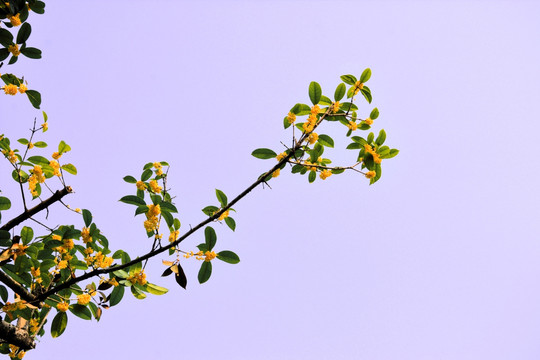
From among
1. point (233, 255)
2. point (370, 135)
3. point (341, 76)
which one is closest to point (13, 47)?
point (233, 255)

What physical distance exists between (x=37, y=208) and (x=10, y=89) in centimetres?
98

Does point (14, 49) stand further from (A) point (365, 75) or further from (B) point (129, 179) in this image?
(A) point (365, 75)

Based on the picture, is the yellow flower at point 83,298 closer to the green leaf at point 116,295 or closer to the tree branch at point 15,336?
the green leaf at point 116,295

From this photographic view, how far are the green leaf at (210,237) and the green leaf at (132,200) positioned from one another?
1.27 feet

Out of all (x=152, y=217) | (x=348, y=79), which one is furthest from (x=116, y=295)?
(x=348, y=79)

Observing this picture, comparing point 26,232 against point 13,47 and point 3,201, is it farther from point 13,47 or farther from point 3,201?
point 13,47

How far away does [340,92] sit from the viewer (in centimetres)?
225

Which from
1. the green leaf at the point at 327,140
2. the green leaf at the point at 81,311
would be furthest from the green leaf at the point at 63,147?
the green leaf at the point at 327,140

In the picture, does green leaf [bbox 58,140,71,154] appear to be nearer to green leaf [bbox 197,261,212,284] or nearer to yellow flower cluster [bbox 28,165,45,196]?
yellow flower cluster [bbox 28,165,45,196]

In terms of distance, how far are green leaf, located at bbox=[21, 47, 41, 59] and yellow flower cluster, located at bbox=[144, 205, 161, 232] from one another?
1.49 meters

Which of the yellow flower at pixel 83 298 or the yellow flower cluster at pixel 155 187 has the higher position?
the yellow flower cluster at pixel 155 187

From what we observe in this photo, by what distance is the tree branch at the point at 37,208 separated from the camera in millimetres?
1981

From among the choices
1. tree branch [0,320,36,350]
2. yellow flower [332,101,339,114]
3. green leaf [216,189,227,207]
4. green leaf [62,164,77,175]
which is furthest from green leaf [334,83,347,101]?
tree branch [0,320,36,350]

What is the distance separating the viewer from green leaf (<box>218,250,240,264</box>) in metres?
2.00
